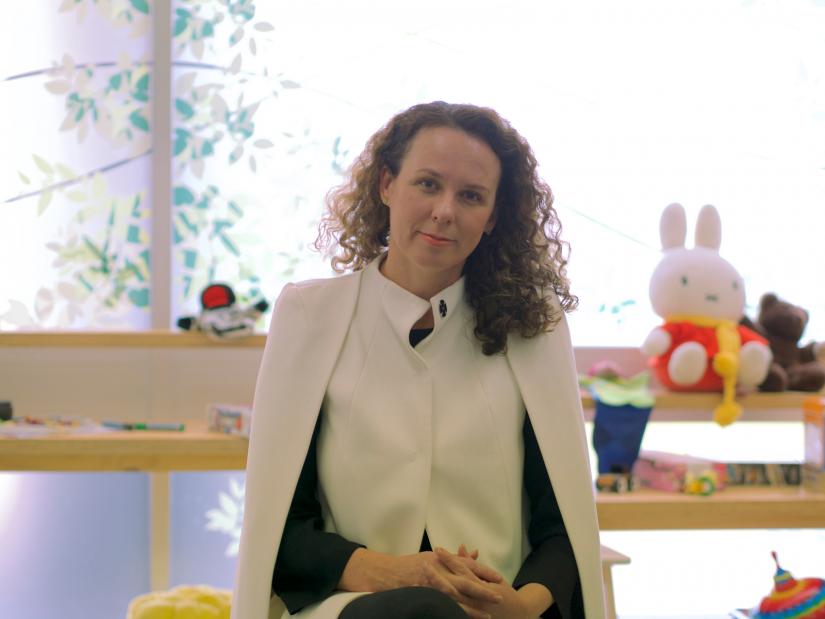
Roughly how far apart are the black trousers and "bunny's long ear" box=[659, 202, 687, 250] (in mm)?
1768

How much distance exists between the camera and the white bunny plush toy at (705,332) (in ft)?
9.20

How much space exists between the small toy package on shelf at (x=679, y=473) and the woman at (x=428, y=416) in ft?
3.66

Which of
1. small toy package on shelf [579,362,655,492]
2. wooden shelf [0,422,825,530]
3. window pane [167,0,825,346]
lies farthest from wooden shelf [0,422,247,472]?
small toy package on shelf [579,362,655,492]

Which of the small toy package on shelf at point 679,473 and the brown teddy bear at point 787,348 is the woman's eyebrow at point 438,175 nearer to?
the small toy package on shelf at point 679,473

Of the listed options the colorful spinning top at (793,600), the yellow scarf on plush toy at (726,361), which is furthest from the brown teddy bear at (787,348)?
the colorful spinning top at (793,600)

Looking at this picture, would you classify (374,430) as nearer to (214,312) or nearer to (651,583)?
(214,312)

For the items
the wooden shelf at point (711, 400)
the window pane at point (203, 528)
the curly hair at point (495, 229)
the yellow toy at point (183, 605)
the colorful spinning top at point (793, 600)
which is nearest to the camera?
the curly hair at point (495, 229)

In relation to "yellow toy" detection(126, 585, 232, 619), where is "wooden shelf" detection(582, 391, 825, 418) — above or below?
above

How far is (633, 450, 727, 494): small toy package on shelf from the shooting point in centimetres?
272

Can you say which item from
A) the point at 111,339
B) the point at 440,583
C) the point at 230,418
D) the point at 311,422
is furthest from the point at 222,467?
the point at 440,583

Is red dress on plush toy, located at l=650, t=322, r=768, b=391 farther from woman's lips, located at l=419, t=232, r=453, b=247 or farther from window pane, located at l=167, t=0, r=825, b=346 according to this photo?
woman's lips, located at l=419, t=232, r=453, b=247

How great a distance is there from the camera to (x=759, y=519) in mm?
2635

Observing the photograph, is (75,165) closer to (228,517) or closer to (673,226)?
(228,517)

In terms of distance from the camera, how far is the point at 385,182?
179 centimetres
